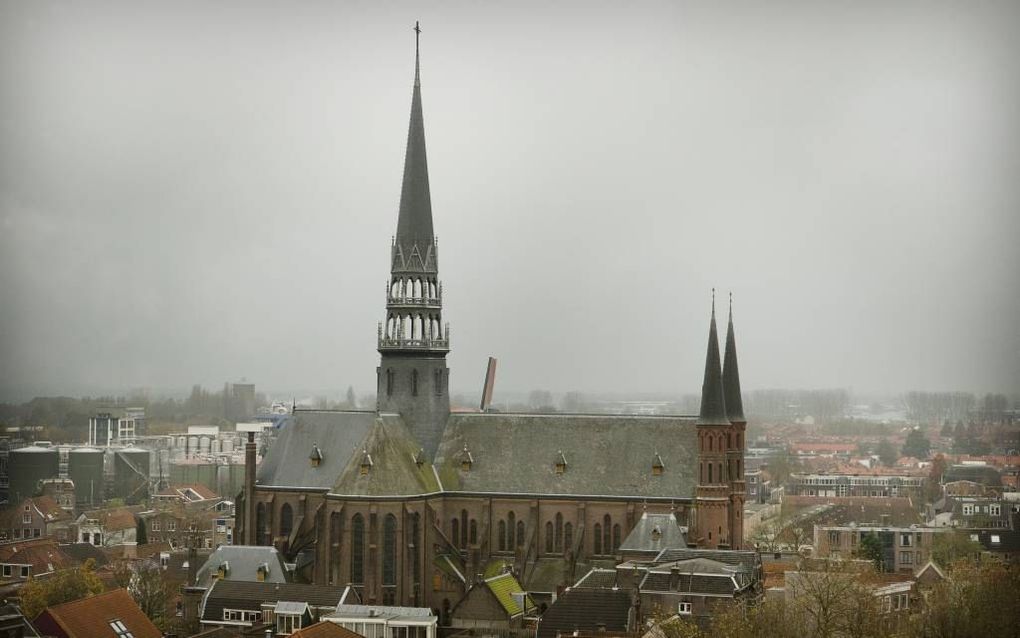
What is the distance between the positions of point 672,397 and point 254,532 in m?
61.7

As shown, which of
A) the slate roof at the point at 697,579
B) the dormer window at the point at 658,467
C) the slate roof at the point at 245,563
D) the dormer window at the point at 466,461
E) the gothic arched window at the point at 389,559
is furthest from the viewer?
the dormer window at the point at 466,461

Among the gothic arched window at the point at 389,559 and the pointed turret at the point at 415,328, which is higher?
the pointed turret at the point at 415,328

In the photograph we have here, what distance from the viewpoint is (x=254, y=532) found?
337 feet

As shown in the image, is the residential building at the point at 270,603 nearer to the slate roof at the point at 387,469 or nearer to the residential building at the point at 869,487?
the slate roof at the point at 387,469

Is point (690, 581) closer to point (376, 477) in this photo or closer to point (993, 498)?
point (376, 477)

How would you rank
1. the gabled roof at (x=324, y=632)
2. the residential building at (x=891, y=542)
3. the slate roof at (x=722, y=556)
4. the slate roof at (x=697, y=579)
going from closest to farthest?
1. the gabled roof at (x=324, y=632)
2. the slate roof at (x=697, y=579)
3. the slate roof at (x=722, y=556)
4. the residential building at (x=891, y=542)

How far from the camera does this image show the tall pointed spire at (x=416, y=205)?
340 feet

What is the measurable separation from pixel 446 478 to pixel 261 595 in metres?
15.5

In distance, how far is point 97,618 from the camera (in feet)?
269

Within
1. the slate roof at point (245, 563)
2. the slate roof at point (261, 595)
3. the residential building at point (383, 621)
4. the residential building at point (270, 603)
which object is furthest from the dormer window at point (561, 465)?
the slate roof at point (245, 563)

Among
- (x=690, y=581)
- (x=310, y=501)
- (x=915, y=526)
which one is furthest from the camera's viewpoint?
(x=915, y=526)

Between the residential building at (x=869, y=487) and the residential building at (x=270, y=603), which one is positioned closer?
the residential building at (x=270, y=603)

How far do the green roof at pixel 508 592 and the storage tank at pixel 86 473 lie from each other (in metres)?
91.2

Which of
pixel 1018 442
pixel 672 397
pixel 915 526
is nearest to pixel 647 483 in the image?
pixel 1018 442
